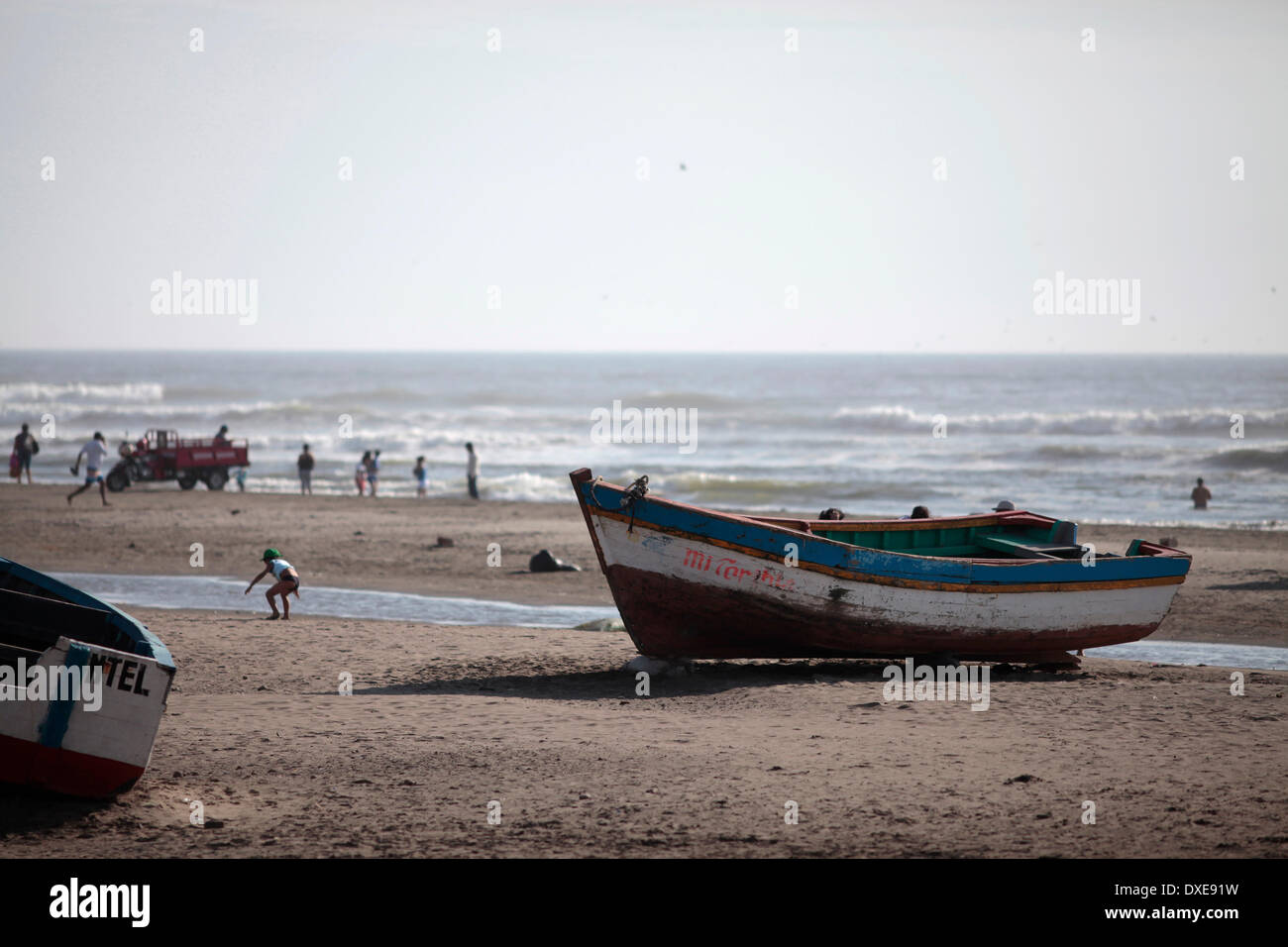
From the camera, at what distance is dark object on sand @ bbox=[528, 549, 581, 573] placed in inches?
794

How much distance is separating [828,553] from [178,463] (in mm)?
24887

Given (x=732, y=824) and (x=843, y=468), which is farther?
(x=843, y=468)

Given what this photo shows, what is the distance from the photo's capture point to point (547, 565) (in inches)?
797

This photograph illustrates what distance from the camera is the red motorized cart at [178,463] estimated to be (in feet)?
104

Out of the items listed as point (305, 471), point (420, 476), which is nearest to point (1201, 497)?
point (420, 476)

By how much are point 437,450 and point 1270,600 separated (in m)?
36.6

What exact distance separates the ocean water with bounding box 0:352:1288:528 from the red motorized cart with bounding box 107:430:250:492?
2.75m

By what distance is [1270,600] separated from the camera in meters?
17.1

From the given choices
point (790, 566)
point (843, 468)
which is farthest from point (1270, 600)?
point (843, 468)
